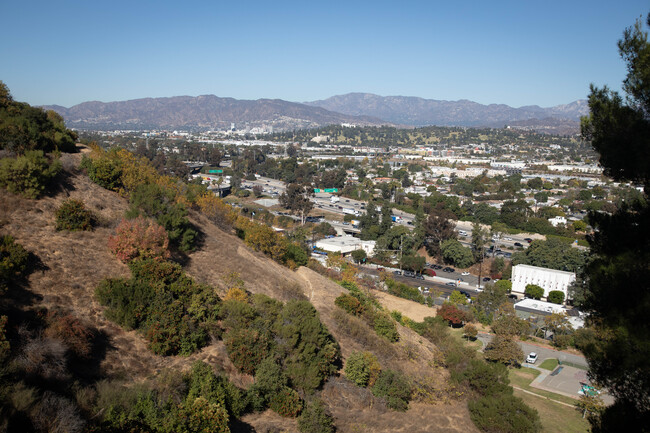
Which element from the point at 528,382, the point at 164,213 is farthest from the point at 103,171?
the point at 528,382

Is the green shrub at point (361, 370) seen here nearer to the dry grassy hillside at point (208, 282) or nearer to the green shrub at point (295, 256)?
the dry grassy hillside at point (208, 282)

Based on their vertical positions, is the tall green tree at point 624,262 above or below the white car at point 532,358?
above

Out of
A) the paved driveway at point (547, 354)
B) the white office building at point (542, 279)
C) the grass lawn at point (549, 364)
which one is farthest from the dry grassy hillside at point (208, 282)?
the white office building at point (542, 279)

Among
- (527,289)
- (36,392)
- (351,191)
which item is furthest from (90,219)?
(351,191)

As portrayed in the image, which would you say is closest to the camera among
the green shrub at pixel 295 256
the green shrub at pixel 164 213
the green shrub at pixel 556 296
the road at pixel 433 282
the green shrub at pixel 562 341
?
the green shrub at pixel 164 213

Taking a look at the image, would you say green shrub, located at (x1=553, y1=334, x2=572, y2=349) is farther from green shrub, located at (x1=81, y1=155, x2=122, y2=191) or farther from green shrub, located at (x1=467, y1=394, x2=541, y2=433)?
green shrub, located at (x1=81, y1=155, x2=122, y2=191)

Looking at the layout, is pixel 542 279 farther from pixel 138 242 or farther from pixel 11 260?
pixel 11 260

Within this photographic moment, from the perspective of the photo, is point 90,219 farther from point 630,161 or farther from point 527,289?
point 527,289
